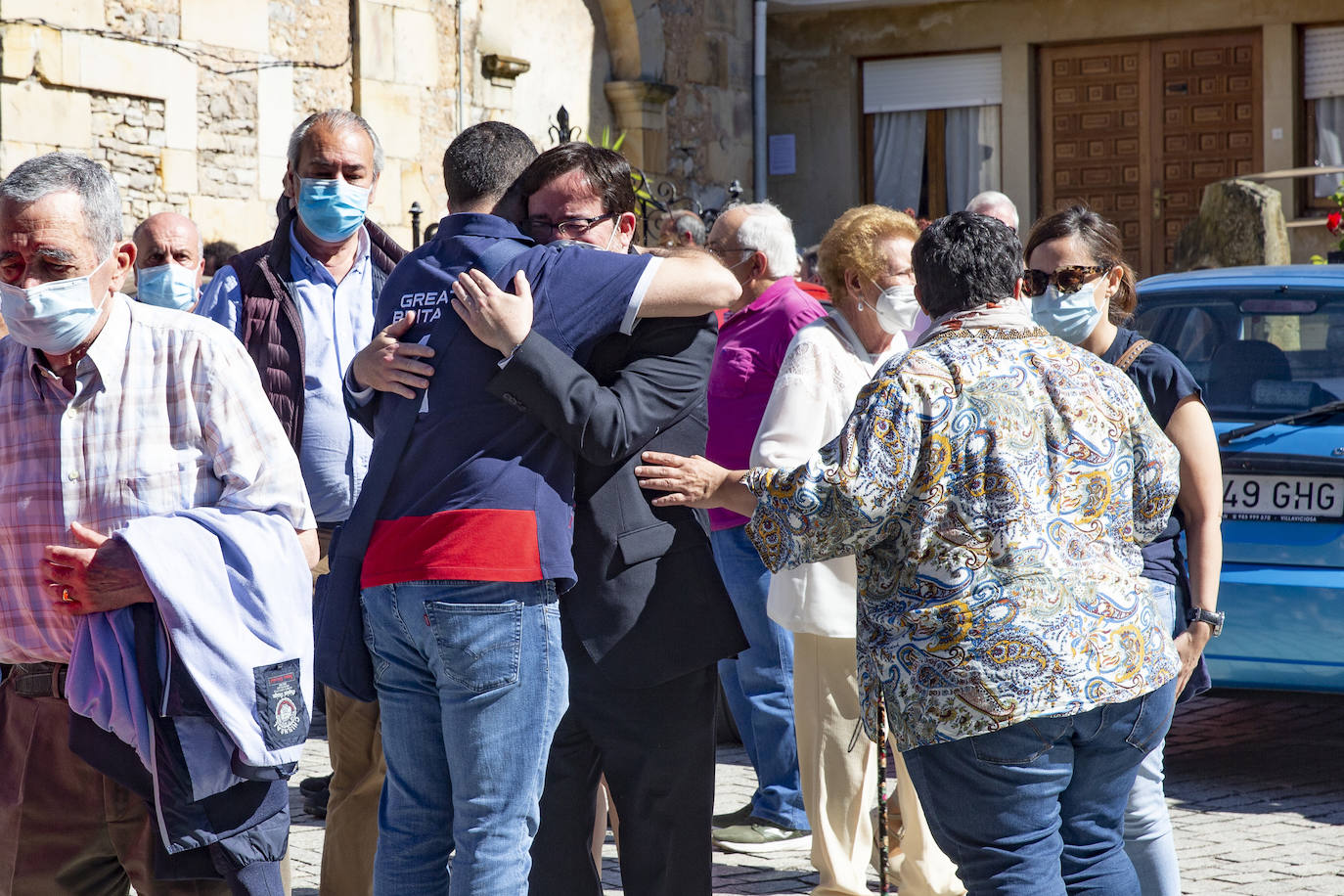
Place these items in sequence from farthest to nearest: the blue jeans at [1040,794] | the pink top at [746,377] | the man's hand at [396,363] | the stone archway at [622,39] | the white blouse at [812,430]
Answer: the stone archway at [622,39] < the pink top at [746,377] < the white blouse at [812,430] < the man's hand at [396,363] < the blue jeans at [1040,794]

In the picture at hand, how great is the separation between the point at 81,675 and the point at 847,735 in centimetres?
224

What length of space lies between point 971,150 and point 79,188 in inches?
704

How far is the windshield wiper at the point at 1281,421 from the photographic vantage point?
5554mm

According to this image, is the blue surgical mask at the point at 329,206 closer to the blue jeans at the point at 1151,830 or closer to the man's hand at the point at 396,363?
the man's hand at the point at 396,363

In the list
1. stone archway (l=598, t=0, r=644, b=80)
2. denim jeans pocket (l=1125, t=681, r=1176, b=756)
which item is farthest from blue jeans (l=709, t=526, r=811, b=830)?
stone archway (l=598, t=0, r=644, b=80)

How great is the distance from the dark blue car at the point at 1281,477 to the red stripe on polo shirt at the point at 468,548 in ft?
10.8

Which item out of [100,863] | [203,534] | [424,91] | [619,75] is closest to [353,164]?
[203,534]

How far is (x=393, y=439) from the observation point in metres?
3.20

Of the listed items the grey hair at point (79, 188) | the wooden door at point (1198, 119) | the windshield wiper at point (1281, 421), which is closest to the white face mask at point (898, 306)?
the windshield wiper at point (1281, 421)

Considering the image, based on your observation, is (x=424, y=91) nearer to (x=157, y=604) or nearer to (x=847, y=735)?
(x=847, y=735)

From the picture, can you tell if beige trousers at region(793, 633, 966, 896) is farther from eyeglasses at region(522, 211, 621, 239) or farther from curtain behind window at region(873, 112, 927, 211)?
curtain behind window at region(873, 112, 927, 211)

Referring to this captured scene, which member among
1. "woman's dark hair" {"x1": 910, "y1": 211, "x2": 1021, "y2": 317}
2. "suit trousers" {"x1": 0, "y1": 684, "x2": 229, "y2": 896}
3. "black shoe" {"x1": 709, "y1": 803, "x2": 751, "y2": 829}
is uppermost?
"woman's dark hair" {"x1": 910, "y1": 211, "x2": 1021, "y2": 317}

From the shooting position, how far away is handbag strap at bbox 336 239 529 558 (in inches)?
125

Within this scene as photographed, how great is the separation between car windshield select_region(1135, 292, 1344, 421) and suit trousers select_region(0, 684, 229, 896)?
161 inches
